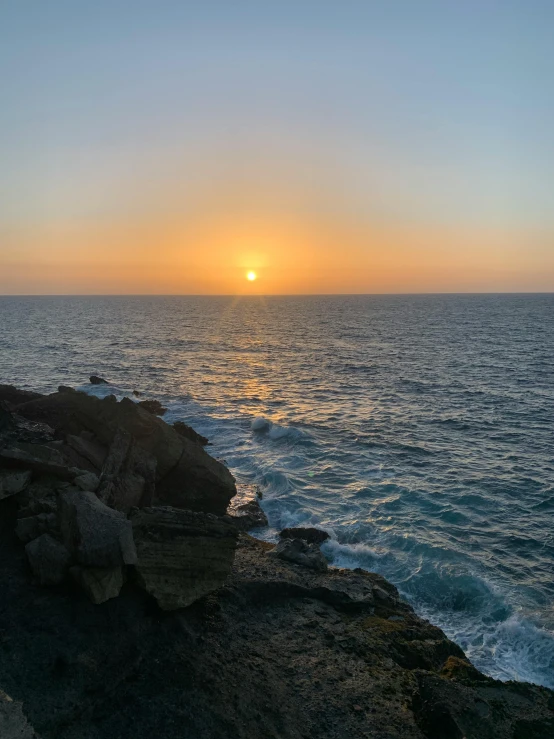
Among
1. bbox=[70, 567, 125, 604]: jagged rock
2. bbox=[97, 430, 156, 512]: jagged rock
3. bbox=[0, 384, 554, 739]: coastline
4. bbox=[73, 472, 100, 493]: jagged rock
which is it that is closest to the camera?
bbox=[0, 384, 554, 739]: coastline

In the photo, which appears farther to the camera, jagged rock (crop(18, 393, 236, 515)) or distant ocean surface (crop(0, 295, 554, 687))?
jagged rock (crop(18, 393, 236, 515))

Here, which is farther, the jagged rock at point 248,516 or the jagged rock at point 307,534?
the jagged rock at point 248,516

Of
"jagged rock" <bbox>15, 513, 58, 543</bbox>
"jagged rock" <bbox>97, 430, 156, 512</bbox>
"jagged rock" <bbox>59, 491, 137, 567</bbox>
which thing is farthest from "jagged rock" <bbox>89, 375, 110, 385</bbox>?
"jagged rock" <bbox>59, 491, 137, 567</bbox>

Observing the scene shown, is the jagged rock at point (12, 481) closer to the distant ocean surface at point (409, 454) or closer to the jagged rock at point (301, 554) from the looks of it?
the jagged rock at point (301, 554)

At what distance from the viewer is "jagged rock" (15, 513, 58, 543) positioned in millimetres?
13281

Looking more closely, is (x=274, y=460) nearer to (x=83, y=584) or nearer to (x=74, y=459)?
(x=74, y=459)

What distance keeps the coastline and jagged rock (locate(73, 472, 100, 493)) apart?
1820 mm

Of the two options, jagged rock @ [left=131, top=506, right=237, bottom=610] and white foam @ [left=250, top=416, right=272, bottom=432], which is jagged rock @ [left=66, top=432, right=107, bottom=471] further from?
white foam @ [left=250, top=416, right=272, bottom=432]

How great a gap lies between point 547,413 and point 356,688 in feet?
117

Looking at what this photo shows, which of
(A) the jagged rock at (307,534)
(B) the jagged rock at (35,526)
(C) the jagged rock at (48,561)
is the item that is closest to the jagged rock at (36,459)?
(B) the jagged rock at (35,526)

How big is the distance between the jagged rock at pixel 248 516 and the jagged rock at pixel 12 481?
30.5 ft

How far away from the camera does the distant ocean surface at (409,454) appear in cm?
1820

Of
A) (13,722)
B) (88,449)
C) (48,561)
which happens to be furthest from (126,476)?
(13,722)

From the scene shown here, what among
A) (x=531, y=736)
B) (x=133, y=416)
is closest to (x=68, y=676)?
(x=531, y=736)
